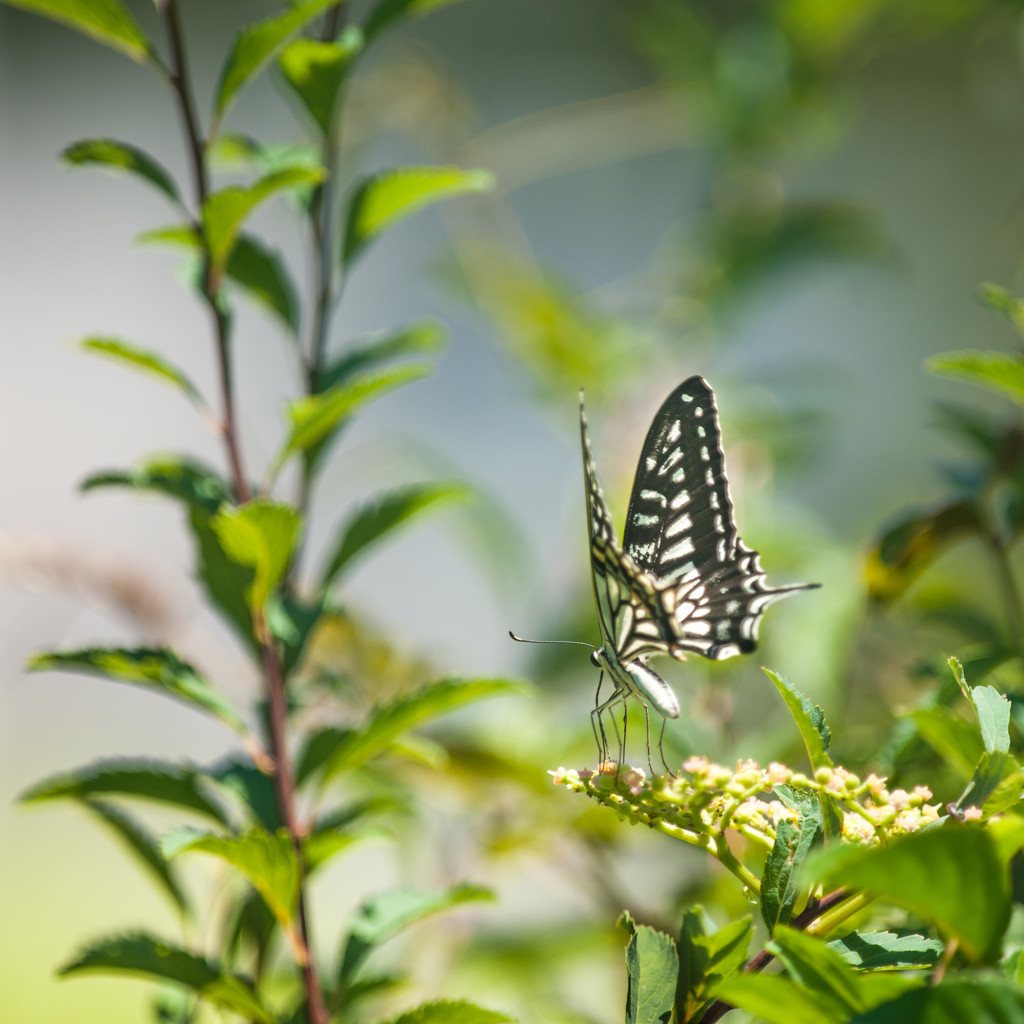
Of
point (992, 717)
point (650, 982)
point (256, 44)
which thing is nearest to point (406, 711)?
point (650, 982)

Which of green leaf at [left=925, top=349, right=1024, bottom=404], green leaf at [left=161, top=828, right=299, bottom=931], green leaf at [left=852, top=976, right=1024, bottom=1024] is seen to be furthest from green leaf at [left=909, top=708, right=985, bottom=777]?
green leaf at [left=161, top=828, right=299, bottom=931]

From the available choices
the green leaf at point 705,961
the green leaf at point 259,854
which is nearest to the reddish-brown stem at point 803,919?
the green leaf at point 705,961

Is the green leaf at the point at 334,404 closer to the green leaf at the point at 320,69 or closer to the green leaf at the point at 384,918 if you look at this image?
the green leaf at the point at 320,69

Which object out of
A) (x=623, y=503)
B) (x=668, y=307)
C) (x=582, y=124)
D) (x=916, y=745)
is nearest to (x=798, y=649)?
(x=623, y=503)

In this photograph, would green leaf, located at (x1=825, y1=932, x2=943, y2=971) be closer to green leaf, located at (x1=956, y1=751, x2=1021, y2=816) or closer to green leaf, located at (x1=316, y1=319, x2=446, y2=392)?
green leaf, located at (x1=956, y1=751, x2=1021, y2=816)

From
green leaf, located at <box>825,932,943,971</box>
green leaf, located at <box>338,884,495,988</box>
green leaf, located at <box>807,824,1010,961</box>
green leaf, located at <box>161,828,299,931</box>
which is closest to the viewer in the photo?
green leaf, located at <box>807,824,1010,961</box>

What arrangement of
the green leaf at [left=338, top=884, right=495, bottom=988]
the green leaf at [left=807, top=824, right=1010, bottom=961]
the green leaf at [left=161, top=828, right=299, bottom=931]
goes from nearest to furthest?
the green leaf at [left=807, top=824, right=1010, bottom=961], the green leaf at [left=161, top=828, right=299, bottom=931], the green leaf at [left=338, top=884, right=495, bottom=988]
